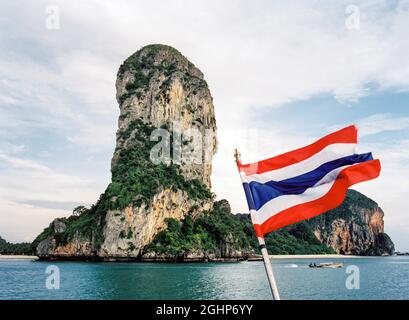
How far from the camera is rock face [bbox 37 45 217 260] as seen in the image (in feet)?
283

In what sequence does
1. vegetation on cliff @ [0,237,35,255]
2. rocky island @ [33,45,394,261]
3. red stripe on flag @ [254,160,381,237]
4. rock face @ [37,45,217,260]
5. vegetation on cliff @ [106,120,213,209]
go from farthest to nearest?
vegetation on cliff @ [0,237,35,255], vegetation on cliff @ [106,120,213,209], rock face @ [37,45,217,260], rocky island @ [33,45,394,261], red stripe on flag @ [254,160,381,237]

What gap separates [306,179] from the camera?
539 cm

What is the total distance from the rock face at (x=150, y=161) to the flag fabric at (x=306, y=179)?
81261mm

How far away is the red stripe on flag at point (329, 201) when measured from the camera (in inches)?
200

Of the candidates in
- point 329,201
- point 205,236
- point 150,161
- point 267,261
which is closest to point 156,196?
point 150,161

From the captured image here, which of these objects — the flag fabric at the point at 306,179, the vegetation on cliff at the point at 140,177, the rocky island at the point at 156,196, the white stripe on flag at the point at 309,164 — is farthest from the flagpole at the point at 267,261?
the vegetation on cliff at the point at 140,177

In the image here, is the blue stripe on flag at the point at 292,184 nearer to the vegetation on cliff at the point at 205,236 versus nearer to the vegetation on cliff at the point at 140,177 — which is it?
the vegetation on cliff at the point at 205,236

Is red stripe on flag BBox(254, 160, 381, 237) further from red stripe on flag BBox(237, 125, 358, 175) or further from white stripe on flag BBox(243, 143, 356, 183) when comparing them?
red stripe on flag BBox(237, 125, 358, 175)

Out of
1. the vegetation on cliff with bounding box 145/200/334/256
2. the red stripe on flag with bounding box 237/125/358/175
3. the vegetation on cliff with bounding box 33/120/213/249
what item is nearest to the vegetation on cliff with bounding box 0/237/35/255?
the vegetation on cliff with bounding box 33/120/213/249

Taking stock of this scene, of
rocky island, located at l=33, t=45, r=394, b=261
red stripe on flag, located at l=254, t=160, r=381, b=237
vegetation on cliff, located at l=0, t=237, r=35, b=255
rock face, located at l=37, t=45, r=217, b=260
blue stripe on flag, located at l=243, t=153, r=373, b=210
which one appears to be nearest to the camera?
red stripe on flag, located at l=254, t=160, r=381, b=237

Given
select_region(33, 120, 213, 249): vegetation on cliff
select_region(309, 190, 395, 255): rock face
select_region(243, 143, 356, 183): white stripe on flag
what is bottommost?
select_region(309, 190, 395, 255): rock face

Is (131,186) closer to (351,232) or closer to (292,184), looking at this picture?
(292,184)

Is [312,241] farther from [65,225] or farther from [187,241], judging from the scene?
[65,225]
